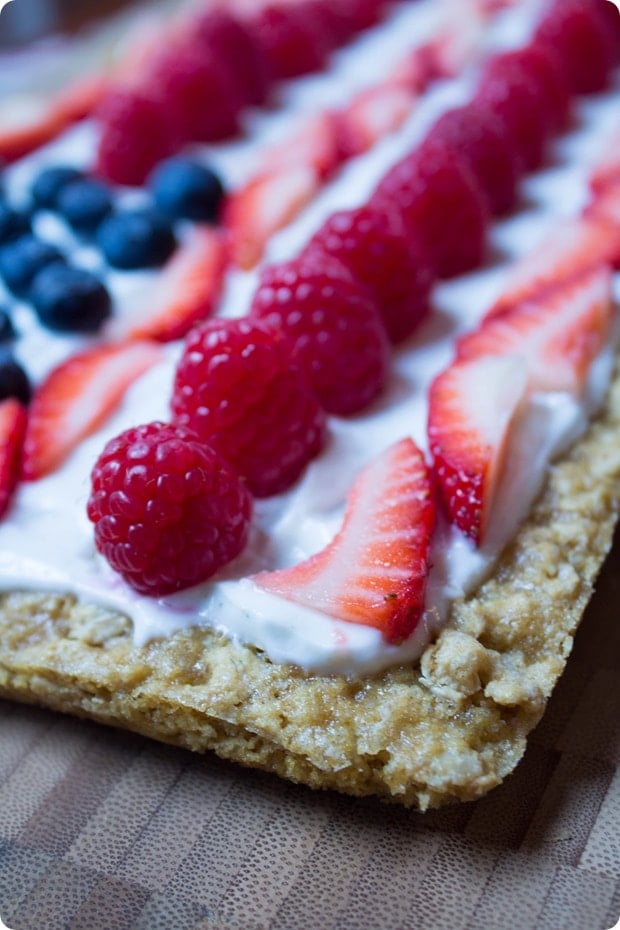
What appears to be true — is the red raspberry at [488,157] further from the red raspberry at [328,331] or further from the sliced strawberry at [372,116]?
the red raspberry at [328,331]

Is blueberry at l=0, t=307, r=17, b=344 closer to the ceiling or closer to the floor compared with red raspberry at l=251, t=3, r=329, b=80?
closer to the ceiling

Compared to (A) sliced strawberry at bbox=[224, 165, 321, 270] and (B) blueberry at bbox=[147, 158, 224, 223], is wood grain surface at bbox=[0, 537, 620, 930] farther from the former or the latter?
(B) blueberry at bbox=[147, 158, 224, 223]

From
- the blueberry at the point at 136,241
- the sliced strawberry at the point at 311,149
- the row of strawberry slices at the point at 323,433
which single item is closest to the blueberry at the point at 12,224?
the blueberry at the point at 136,241

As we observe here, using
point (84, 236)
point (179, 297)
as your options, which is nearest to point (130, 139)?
point (84, 236)

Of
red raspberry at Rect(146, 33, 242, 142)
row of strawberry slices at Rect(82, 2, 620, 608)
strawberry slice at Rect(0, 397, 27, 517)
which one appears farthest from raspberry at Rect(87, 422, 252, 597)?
red raspberry at Rect(146, 33, 242, 142)

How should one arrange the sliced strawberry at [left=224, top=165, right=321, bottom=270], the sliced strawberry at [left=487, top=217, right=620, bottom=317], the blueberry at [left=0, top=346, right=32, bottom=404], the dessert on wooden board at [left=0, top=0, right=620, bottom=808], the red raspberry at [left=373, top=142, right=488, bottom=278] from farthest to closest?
the sliced strawberry at [left=224, top=165, right=321, bottom=270] < the red raspberry at [left=373, top=142, right=488, bottom=278] < the sliced strawberry at [left=487, top=217, right=620, bottom=317] < the blueberry at [left=0, top=346, right=32, bottom=404] < the dessert on wooden board at [left=0, top=0, right=620, bottom=808]

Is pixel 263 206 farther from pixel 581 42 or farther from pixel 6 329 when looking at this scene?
pixel 581 42
